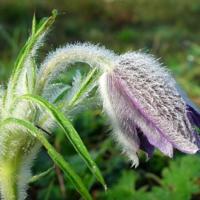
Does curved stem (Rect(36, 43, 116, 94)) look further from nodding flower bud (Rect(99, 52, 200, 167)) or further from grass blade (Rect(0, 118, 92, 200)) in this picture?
grass blade (Rect(0, 118, 92, 200))

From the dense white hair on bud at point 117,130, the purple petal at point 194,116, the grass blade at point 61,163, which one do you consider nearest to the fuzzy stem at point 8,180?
the grass blade at point 61,163

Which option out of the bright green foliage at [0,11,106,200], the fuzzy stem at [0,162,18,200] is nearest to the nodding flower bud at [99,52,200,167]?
the bright green foliage at [0,11,106,200]

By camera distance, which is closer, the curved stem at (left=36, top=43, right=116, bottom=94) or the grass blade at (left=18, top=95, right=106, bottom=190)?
the grass blade at (left=18, top=95, right=106, bottom=190)

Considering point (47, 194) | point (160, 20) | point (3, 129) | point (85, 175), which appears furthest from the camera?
point (160, 20)

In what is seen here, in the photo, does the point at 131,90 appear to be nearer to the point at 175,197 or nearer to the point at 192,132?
the point at 192,132

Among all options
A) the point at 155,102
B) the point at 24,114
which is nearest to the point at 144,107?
the point at 155,102

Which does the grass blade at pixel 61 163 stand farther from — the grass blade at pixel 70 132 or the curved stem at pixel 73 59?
the curved stem at pixel 73 59

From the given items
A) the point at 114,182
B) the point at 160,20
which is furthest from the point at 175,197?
the point at 160,20
